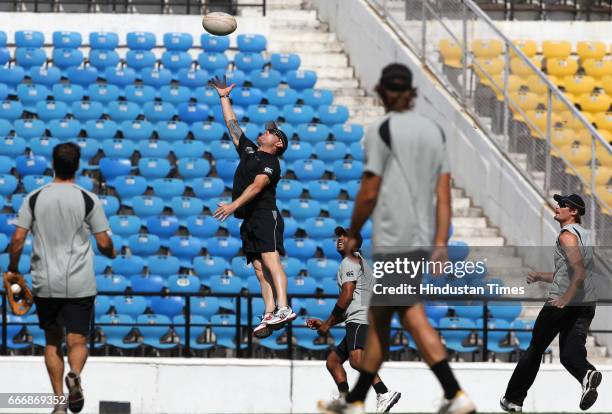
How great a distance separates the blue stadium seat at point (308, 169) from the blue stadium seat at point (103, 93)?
3.11 meters

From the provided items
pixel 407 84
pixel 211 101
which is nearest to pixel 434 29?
pixel 211 101

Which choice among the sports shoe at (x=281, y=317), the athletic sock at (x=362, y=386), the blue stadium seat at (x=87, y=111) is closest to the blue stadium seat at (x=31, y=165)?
the blue stadium seat at (x=87, y=111)

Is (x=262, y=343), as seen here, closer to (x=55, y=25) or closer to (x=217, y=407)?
(x=217, y=407)

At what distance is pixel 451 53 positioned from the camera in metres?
19.3

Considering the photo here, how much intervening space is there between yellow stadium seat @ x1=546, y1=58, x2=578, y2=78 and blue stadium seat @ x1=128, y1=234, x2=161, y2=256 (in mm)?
7882

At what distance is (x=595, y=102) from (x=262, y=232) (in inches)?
432

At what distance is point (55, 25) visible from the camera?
71.7 feet

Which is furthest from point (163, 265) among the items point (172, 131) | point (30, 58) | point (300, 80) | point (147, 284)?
point (30, 58)

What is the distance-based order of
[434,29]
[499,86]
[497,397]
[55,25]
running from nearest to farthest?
[497,397] → [499,86] → [434,29] → [55,25]

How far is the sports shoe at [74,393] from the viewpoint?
362 inches

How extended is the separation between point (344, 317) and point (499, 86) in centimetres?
727

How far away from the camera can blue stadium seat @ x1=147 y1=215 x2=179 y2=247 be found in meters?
17.3

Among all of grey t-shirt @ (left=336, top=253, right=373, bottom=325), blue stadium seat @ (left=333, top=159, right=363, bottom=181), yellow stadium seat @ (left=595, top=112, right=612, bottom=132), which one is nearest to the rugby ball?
grey t-shirt @ (left=336, top=253, right=373, bottom=325)

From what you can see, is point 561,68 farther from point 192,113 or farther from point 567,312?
point 567,312
